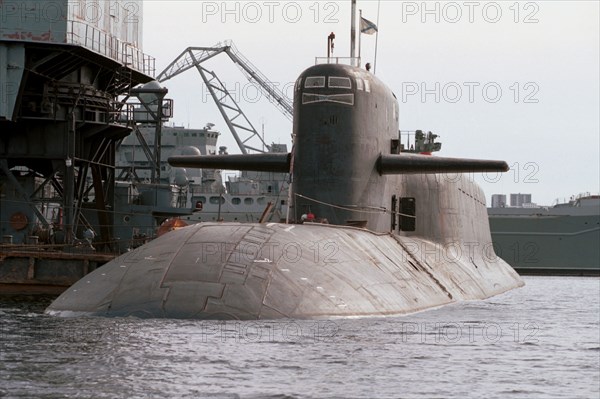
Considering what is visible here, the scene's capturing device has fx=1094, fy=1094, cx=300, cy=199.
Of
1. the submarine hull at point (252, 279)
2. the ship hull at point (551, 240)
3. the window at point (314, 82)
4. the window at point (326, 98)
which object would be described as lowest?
the submarine hull at point (252, 279)

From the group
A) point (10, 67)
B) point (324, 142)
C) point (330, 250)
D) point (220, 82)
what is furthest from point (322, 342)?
point (220, 82)

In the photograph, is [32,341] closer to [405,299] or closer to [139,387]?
[139,387]

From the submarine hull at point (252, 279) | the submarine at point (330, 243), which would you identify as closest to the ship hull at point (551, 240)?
the submarine at point (330, 243)

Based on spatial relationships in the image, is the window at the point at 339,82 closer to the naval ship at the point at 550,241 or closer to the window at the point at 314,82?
the window at the point at 314,82

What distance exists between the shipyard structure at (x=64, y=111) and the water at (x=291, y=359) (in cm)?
1988

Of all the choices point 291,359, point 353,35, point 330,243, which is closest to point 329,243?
point 330,243

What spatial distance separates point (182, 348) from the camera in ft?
61.0

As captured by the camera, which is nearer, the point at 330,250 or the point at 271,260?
the point at 271,260

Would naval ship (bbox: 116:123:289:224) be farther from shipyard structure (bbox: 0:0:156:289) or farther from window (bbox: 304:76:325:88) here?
window (bbox: 304:76:325:88)

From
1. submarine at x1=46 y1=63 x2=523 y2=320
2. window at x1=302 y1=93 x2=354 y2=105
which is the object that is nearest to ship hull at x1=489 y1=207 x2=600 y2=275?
submarine at x1=46 y1=63 x2=523 y2=320

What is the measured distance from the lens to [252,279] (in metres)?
23.1

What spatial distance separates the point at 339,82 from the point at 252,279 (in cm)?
1004

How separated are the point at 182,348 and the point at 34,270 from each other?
22.3 meters

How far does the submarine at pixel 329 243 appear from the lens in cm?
2273
